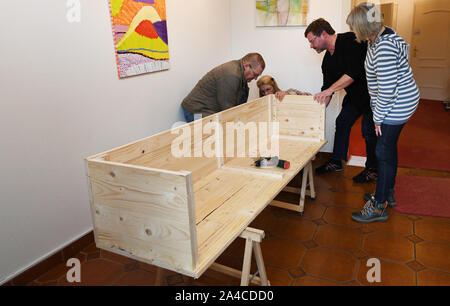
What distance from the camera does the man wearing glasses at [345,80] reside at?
3324mm

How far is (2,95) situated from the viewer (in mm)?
2127

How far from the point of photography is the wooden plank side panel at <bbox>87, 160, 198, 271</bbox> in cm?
152

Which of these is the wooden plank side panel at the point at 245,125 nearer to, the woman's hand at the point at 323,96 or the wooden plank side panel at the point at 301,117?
the wooden plank side panel at the point at 301,117

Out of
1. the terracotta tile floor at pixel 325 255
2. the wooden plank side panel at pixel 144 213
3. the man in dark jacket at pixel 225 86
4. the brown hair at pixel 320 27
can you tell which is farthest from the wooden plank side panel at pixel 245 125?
the wooden plank side panel at pixel 144 213

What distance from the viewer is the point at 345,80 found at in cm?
334

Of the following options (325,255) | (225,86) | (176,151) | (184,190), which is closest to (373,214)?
(325,255)

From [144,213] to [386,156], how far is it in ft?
6.57

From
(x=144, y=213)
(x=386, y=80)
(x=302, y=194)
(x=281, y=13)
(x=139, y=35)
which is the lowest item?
(x=302, y=194)

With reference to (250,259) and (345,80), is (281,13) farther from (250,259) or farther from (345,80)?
(250,259)

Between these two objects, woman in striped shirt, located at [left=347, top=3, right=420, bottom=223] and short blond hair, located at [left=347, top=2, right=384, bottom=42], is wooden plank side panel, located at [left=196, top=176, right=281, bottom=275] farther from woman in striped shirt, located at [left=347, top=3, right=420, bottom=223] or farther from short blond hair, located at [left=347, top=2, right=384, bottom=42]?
short blond hair, located at [left=347, top=2, right=384, bottom=42]

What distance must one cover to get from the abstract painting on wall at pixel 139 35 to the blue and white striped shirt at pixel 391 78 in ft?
5.67

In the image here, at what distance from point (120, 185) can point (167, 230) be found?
0.29 meters

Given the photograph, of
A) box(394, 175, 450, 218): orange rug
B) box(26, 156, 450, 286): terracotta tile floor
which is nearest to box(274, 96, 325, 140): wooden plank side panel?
box(26, 156, 450, 286): terracotta tile floor

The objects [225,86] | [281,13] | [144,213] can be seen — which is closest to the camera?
[144,213]
